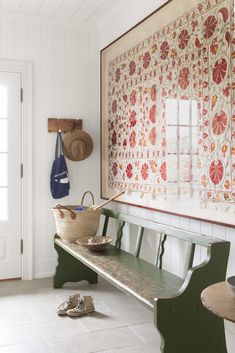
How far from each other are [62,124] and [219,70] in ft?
7.56

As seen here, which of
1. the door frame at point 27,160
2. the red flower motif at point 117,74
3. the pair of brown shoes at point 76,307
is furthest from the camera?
the door frame at point 27,160

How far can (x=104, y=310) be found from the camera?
11.8 feet

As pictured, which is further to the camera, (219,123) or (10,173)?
(10,173)

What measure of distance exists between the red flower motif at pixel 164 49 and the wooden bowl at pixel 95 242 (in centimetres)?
160

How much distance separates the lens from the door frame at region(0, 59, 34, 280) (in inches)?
177

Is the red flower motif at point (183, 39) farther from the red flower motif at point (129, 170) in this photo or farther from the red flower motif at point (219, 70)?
the red flower motif at point (129, 170)

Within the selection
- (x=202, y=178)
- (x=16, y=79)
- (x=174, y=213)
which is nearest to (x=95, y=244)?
(x=174, y=213)

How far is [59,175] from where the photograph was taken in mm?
4543

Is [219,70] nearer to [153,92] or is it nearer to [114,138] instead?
[153,92]

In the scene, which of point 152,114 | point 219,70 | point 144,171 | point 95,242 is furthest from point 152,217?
point 219,70

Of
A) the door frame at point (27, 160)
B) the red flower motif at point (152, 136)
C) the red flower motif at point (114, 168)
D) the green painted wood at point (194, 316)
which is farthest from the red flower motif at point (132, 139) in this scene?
the green painted wood at point (194, 316)

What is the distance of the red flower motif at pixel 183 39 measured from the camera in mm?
3021

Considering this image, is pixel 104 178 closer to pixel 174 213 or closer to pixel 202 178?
pixel 174 213

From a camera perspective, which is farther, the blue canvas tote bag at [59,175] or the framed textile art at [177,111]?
the blue canvas tote bag at [59,175]
